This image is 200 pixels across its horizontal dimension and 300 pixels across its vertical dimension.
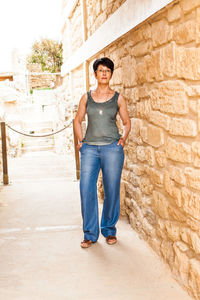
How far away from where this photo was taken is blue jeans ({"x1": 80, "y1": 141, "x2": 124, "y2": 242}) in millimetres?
2932

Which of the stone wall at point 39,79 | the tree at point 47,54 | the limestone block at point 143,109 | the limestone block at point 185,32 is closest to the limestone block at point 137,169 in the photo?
Result: the limestone block at point 143,109

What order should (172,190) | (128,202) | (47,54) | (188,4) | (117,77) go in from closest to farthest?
1. (188,4)
2. (172,190)
3. (128,202)
4. (117,77)
5. (47,54)

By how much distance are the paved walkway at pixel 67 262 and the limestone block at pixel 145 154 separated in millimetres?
774

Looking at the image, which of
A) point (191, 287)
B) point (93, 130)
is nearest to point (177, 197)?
point (191, 287)

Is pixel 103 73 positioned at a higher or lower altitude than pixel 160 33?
lower

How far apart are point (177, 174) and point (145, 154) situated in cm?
72

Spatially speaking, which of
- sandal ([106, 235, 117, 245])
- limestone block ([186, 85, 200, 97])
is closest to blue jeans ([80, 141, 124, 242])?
sandal ([106, 235, 117, 245])

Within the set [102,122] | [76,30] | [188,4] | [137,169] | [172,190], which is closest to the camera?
[188,4]

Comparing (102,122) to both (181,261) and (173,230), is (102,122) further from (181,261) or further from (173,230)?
(181,261)

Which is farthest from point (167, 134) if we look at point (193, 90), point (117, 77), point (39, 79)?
point (39, 79)

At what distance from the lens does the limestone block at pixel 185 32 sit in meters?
2.01

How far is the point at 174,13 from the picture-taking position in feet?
7.41

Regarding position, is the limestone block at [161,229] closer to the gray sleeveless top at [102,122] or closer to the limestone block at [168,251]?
the limestone block at [168,251]

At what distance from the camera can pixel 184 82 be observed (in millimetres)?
2164
